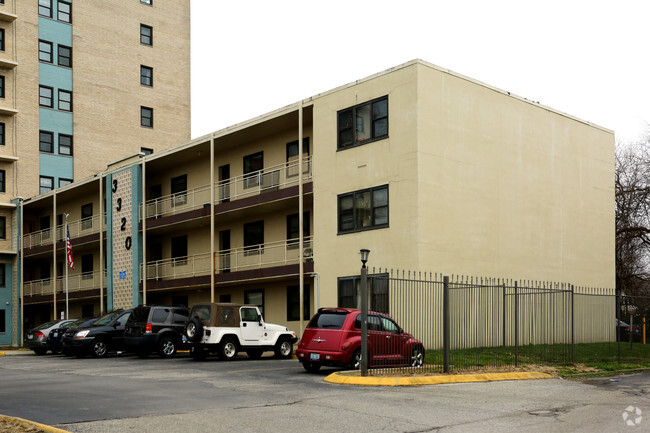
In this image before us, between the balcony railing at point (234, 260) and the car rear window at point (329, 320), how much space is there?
10.6 meters

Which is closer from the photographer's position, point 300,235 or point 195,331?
point 195,331

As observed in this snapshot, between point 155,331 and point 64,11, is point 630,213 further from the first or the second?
point 64,11

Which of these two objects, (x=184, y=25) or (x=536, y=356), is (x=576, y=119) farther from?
(x=184, y=25)

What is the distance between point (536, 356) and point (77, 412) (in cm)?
Result: 1384

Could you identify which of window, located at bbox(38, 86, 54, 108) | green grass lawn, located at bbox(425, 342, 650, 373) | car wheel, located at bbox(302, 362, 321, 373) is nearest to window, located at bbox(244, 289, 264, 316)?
car wheel, located at bbox(302, 362, 321, 373)

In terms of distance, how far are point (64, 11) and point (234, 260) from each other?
29754mm

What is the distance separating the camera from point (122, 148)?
182 feet

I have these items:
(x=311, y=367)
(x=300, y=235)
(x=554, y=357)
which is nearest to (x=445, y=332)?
(x=311, y=367)

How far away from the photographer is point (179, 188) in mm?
39906

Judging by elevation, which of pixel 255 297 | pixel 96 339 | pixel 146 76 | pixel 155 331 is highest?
pixel 146 76

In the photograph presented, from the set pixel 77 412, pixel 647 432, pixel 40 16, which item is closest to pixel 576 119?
pixel 647 432

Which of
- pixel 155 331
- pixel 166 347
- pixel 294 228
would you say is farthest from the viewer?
pixel 294 228

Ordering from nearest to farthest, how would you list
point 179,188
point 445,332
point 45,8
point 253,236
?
point 445,332
point 253,236
point 179,188
point 45,8

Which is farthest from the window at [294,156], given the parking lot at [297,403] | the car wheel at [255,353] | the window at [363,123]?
the parking lot at [297,403]
